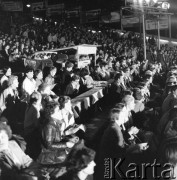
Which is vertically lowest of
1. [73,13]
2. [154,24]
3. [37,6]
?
[154,24]

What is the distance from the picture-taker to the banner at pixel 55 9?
33.1 m

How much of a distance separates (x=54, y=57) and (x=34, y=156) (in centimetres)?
919

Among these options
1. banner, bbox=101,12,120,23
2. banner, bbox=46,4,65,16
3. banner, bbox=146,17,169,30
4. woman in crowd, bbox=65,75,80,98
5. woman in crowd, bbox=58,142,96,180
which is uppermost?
banner, bbox=46,4,65,16

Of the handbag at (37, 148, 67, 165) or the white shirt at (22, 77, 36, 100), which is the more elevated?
the white shirt at (22, 77, 36, 100)

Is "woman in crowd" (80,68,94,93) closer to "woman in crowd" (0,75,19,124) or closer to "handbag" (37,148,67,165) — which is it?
"woman in crowd" (0,75,19,124)

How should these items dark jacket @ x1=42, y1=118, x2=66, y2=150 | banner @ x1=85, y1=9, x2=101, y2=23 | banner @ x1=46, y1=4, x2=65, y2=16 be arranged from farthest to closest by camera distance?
banner @ x1=85, y1=9, x2=101, y2=23 → banner @ x1=46, y1=4, x2=65, y2=16 → dark jacket @ x1=42, y1=118, x2=66, y2=150

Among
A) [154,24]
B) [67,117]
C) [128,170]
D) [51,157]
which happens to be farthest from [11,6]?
[128,170]

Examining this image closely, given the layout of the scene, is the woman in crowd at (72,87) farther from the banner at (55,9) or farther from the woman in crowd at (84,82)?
the banner at (55,9)

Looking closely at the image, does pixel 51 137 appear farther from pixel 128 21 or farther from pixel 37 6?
pixel 128 21

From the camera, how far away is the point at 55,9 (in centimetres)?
3334

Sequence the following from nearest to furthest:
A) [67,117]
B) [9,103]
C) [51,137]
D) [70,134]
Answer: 1. [51,137]
2. [70,134]
3. [67,117]
4. [9,103]

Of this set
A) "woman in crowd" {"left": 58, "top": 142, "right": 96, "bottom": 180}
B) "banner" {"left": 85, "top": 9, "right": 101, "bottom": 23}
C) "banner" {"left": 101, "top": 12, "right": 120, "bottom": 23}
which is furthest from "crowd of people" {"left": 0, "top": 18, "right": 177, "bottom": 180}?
"banner" {"left": 101, "top": 12, "right": 120, "bottom": 23}

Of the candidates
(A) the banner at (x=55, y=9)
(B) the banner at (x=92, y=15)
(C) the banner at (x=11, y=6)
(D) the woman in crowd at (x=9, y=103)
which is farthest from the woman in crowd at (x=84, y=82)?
(B) the banner at (x=92, y=15)

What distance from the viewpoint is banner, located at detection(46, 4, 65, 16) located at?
3306cm
